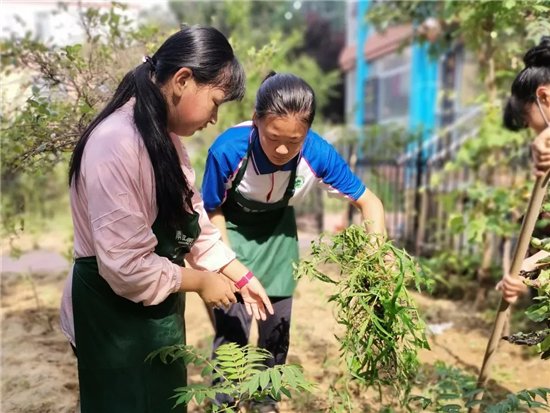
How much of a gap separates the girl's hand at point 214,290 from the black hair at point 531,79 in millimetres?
1425

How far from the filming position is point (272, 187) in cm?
243

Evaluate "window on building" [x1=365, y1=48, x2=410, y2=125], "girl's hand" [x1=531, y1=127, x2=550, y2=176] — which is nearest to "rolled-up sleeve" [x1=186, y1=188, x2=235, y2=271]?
"girl's hand" [x1=531, y1=127, x2=550, y2=176]

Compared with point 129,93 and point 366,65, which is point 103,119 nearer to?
point 129,93

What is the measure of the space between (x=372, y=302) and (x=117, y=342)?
2.51 feet

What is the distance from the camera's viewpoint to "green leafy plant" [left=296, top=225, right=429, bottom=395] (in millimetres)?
1688

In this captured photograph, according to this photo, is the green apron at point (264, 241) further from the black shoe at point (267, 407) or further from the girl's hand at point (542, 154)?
the girl's hand at point (542, 154)

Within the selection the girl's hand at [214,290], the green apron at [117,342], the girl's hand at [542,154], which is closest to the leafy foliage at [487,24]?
the girl's hand at [542,154]

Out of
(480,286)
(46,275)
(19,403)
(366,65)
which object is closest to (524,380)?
(480,286)

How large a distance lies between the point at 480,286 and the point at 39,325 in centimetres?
357

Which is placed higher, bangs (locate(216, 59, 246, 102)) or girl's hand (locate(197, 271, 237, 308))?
bangs (locate(216, 59, 246, 102))

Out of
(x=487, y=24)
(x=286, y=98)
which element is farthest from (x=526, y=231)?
(x=487, y=24)

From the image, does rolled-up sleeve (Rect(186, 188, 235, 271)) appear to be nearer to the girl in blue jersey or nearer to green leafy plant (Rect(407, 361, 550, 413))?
the girl in blue jersey

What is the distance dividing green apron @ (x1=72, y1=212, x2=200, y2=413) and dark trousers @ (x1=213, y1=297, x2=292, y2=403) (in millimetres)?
806

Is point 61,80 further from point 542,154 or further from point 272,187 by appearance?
point 542,154
